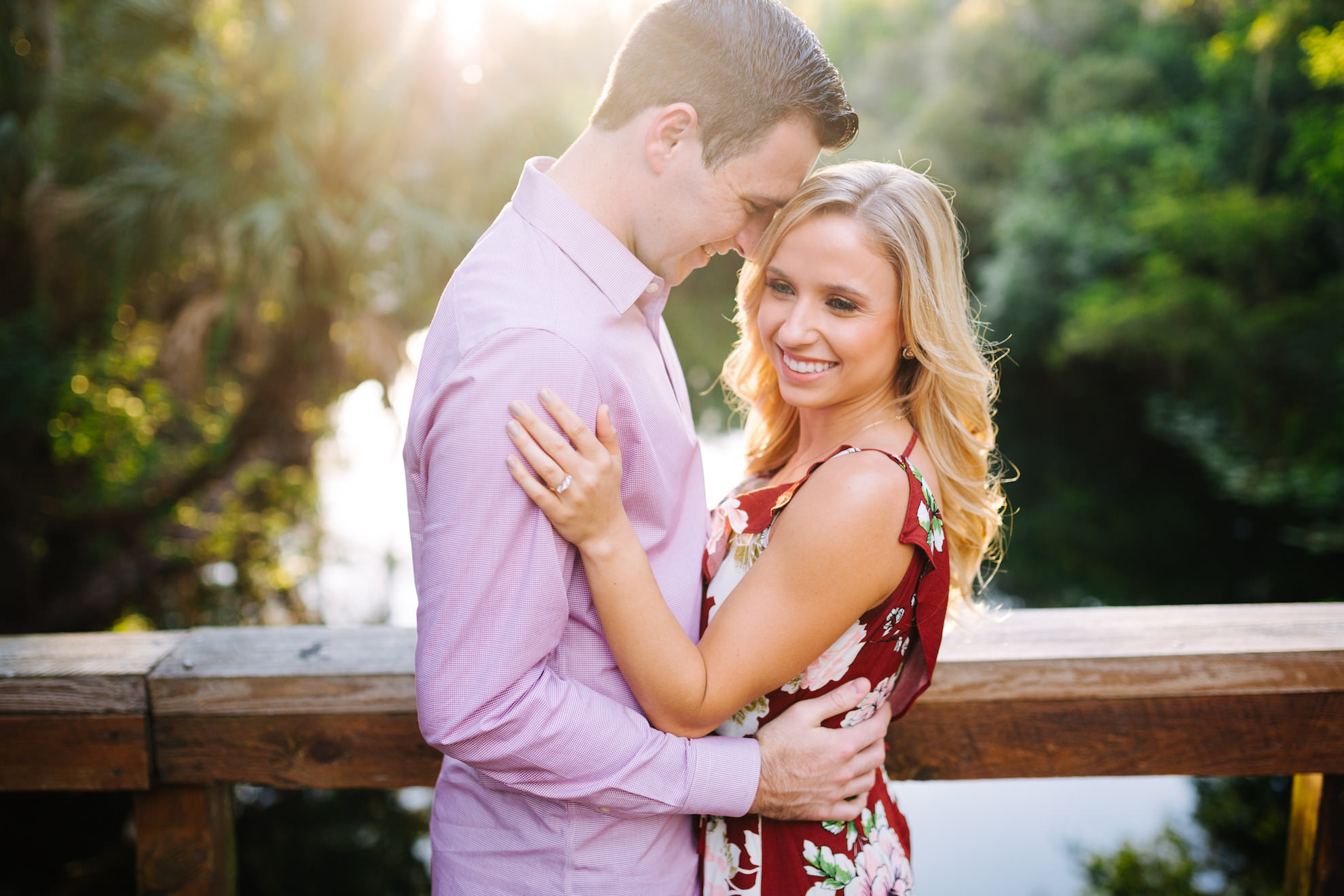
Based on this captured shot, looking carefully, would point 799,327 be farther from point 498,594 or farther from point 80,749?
point 80,749

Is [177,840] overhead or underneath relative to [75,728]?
underneath

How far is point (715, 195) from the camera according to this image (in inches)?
55.7

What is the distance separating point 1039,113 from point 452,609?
24092 mm

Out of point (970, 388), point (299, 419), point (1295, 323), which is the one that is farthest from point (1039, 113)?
point (970, 388)

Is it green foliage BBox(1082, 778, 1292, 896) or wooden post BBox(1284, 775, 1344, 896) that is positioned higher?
wooden post BBox(1284, 775, 1344, 896)

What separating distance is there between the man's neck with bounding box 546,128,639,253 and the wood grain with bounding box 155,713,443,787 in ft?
2.93

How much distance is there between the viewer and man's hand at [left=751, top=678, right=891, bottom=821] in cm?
136

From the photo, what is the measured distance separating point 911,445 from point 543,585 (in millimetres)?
781

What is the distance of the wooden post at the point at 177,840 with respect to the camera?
151 centimetres

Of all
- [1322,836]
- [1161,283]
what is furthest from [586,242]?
[1161,283]

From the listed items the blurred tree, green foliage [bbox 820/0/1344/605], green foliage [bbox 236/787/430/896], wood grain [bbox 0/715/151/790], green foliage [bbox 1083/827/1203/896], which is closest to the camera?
wood grain [bbox 0/715/151/790]

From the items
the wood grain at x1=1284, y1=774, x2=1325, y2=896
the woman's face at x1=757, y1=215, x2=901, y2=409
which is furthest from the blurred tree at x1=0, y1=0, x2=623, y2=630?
the wood grain at x1=1284, y1=774, x2=1325, y2=896

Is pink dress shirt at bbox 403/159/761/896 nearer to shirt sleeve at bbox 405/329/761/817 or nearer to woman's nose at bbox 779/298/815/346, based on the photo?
shirt sleeve at bbox 405/329/761/817

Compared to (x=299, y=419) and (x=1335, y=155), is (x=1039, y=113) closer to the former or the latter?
(x=1335, y=155)
